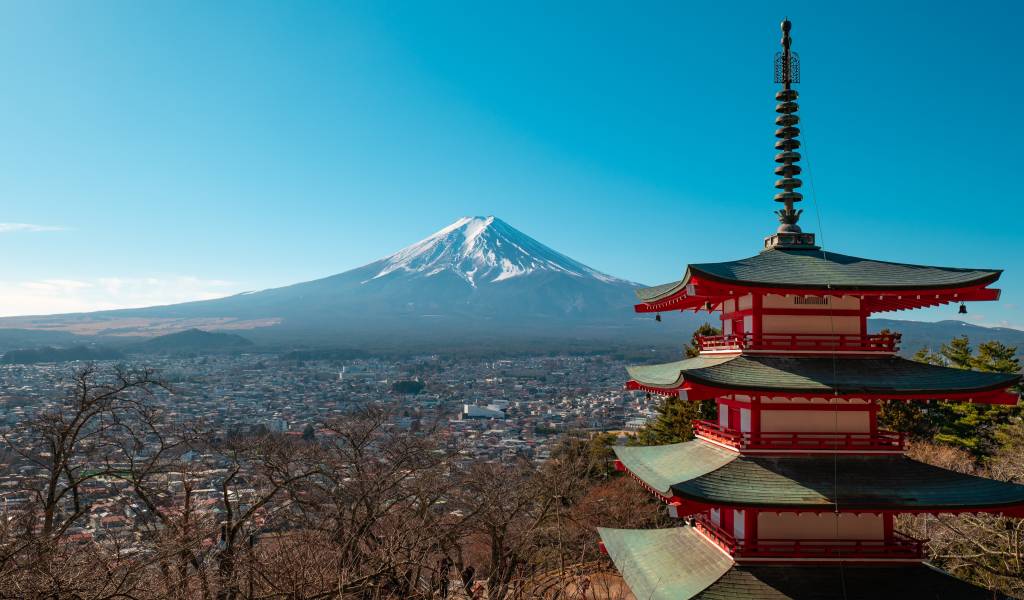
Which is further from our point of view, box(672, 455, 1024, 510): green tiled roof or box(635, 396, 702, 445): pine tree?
box(635, 396, 702, 445): pine tree

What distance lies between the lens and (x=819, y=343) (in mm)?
9422

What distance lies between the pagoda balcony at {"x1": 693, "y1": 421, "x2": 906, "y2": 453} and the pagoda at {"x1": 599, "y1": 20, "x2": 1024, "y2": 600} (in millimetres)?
20

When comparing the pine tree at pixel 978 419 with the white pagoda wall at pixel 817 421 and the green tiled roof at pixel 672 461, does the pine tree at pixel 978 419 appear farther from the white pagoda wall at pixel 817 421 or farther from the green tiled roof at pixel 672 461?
the white pagoda wall at pixel 817 421

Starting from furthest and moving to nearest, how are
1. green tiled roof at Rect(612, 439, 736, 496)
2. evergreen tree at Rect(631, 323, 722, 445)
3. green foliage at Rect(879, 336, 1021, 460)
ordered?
green foliage at Rect(879, 336, 1021, 460) → evergreen tree at Rect(631, 323, 722, 445) → green tiled roof at Rect(612, 439, 736, 496)

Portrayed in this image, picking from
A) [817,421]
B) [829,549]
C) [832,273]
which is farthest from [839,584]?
[832,273]

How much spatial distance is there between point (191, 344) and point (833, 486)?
111 meters

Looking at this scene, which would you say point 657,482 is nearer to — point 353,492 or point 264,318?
point 353,492

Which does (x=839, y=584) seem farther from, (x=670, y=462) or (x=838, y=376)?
(x=670, y=462)

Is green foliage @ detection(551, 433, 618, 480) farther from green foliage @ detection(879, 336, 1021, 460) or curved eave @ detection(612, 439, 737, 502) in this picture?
curved eave @ detection(612, 439, 737, 502)

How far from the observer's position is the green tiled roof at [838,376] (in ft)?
28.0

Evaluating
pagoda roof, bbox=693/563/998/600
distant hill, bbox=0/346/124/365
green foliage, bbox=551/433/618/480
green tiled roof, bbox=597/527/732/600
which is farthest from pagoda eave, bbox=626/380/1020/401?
distant hill, bbox=0/346/124/365

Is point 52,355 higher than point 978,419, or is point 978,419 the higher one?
point 52,355

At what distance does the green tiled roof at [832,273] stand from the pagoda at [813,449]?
0.09 ft

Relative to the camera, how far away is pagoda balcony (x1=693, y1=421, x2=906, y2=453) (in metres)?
9.12
